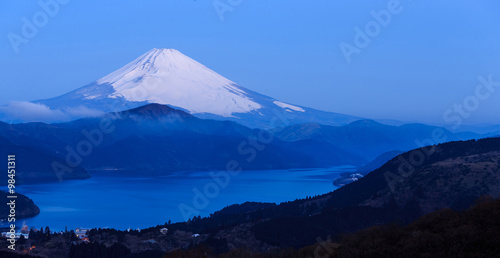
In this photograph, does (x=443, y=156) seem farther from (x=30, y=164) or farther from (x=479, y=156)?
(x=30, y=164)

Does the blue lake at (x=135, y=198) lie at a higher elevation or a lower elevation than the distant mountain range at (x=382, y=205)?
higher

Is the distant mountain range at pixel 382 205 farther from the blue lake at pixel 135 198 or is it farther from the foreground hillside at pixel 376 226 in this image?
the blue lake at pixel 135 198

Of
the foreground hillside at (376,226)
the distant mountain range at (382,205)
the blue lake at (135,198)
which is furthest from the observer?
the blue lake at (135,198)

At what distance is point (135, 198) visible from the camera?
128375 millimetres

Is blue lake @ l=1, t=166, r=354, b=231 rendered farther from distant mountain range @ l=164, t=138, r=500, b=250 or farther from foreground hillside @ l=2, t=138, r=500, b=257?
foreground hillside @ l=2, t=138, r=500, b=257

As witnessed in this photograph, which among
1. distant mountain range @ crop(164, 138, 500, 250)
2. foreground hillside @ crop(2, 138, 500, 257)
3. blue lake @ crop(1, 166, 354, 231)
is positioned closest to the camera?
foreground hillside @ crop(2, 138, 500, 257)

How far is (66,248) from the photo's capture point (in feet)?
153

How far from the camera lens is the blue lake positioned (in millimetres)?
93688

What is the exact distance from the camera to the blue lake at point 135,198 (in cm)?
9369

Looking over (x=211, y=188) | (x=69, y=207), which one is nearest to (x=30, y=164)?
(x=211, y=188)

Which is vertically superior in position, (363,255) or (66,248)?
(66,248)

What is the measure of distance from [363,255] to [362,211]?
43.1 metres

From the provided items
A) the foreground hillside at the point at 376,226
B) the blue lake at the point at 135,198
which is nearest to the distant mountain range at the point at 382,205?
the foreground hillside at the point at 376,226

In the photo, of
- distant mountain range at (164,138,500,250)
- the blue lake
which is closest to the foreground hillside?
distant mountain range at (164,138,500,250)
